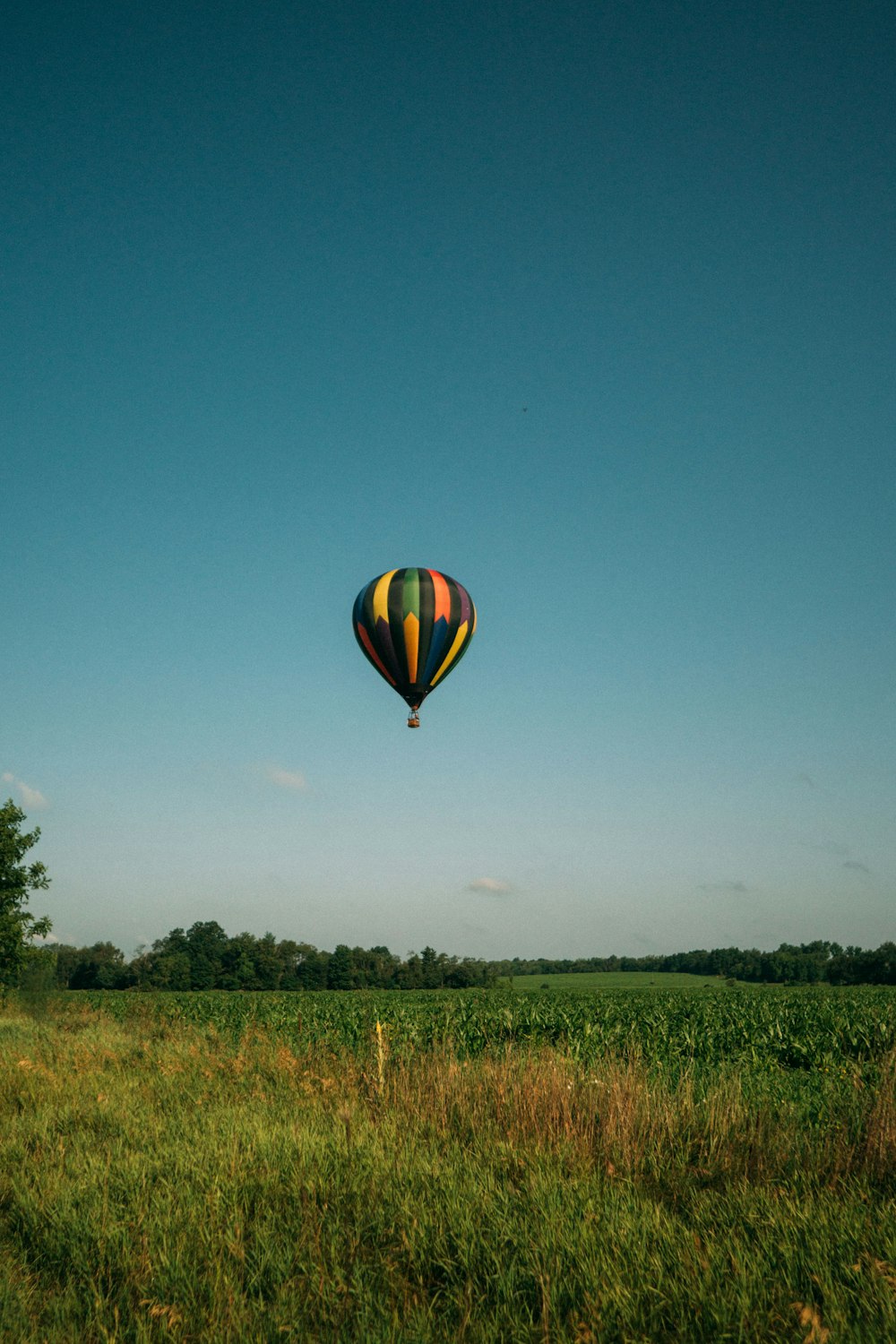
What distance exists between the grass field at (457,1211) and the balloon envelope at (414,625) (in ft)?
32.9

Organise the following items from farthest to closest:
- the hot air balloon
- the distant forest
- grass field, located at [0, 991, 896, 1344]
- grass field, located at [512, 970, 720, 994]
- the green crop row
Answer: the distant forest < grass field, located at [512, 970, 720, 994] < the hot air balloon < the green crop row < grass field, located at [0, 991, 896, 1344]

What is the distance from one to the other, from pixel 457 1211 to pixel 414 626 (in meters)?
13.5

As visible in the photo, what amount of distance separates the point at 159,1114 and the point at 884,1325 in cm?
708

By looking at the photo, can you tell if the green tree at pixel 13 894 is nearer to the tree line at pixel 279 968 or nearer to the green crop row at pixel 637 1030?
the green crop row at pixel 637 1030

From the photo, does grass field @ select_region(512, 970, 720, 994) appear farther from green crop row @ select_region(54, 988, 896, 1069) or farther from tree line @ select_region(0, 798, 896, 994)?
green crop row @ select_region(54, 988, 896, 1069)

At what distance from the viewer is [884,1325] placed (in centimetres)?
361

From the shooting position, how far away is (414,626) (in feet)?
57.9

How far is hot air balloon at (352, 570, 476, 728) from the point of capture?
17.7 m

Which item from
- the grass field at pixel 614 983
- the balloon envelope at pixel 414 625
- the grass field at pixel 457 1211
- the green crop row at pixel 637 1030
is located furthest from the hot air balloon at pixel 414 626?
the grass field at pixel 614 983

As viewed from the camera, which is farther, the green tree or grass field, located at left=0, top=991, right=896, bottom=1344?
the green tree

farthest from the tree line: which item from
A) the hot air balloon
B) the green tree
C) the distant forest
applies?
the hot air balloon

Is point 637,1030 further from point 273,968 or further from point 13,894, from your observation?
point 273,968

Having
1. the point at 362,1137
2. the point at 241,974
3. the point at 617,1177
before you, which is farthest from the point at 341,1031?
the point at 241,974

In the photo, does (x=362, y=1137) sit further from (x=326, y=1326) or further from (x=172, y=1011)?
(x=172, y=1011)
